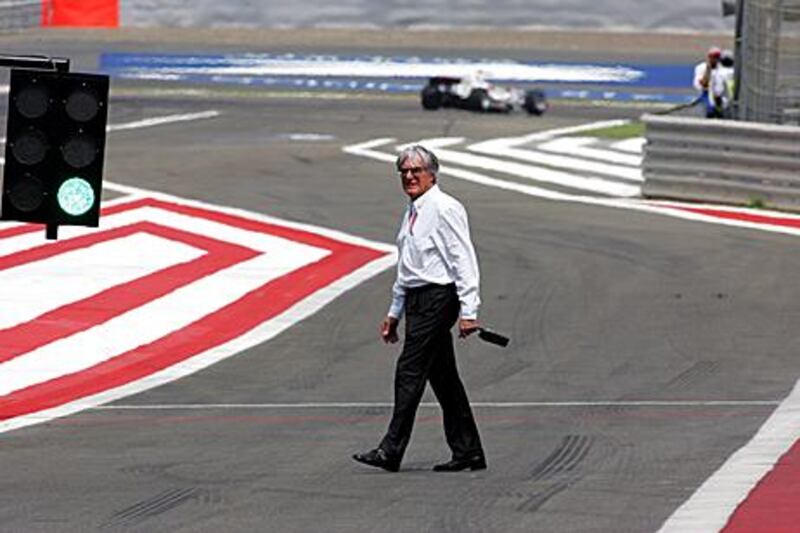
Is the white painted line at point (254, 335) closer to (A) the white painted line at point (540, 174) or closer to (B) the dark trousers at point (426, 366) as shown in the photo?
(B) the dark trousers at point (426, 366)

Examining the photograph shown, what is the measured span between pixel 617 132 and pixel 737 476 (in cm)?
3183

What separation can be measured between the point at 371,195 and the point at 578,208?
2.87 metres

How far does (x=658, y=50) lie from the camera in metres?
69.7

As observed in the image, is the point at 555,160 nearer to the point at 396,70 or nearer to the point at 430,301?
the point at 430,301

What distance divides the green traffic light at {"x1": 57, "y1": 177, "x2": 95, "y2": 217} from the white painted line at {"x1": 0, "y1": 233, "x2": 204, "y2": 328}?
5679mm

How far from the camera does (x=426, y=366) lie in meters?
11.6

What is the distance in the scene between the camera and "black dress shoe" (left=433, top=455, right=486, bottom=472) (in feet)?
37.8

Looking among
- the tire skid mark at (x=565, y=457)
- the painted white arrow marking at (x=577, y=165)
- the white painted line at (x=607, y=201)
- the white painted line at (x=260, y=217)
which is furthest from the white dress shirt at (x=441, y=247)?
the painted white arrow marking at (x=577, y=165)

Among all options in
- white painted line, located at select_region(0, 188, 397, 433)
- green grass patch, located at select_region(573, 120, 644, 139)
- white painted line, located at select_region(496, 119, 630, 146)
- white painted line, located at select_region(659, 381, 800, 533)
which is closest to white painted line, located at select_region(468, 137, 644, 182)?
white painted line, located at select_region(496, 119, 630, 146)

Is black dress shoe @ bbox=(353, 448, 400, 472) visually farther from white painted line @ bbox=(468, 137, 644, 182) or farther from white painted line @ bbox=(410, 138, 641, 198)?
white painted line @ bbox=(468, 137, 644, 182)

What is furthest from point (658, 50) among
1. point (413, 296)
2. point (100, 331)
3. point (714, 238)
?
point (413, 296)

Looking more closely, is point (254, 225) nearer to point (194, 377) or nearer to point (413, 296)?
point (194, 377)

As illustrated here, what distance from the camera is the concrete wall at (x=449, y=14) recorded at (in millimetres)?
70250

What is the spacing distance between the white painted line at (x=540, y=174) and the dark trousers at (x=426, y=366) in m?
18.3
